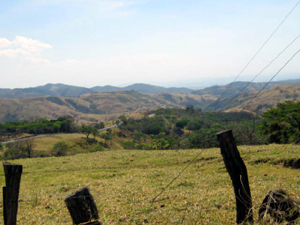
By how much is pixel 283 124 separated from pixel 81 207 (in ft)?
118

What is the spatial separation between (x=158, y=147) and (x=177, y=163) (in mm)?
35256

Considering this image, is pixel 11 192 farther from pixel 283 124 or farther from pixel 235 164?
pixel 283 124

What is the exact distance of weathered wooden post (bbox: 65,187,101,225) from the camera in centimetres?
512

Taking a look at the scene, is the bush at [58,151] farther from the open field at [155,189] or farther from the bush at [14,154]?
the open field at [155,189]

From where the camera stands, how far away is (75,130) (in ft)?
334

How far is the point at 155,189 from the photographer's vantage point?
45.8 ft

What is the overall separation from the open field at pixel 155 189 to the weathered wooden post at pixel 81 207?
3471 mm

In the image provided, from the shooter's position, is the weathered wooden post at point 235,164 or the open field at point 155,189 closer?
the weathered wooden post at point 235,164

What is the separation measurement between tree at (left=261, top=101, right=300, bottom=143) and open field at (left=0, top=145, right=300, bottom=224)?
48.3 ft

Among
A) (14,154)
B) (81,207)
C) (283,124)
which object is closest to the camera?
(81,207)

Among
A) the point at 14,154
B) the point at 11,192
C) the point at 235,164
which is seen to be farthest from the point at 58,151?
the point at 235,164

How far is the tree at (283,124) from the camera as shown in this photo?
112 ft

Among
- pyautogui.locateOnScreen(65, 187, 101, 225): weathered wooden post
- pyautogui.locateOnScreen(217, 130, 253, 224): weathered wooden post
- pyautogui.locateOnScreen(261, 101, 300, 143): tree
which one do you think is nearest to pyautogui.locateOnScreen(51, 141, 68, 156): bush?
pyautogui.locateOnScreen(261, 101, 300, 143): tree

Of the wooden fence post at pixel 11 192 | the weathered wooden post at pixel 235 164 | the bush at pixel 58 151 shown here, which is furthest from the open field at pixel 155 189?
the bush at pixel 58 151
